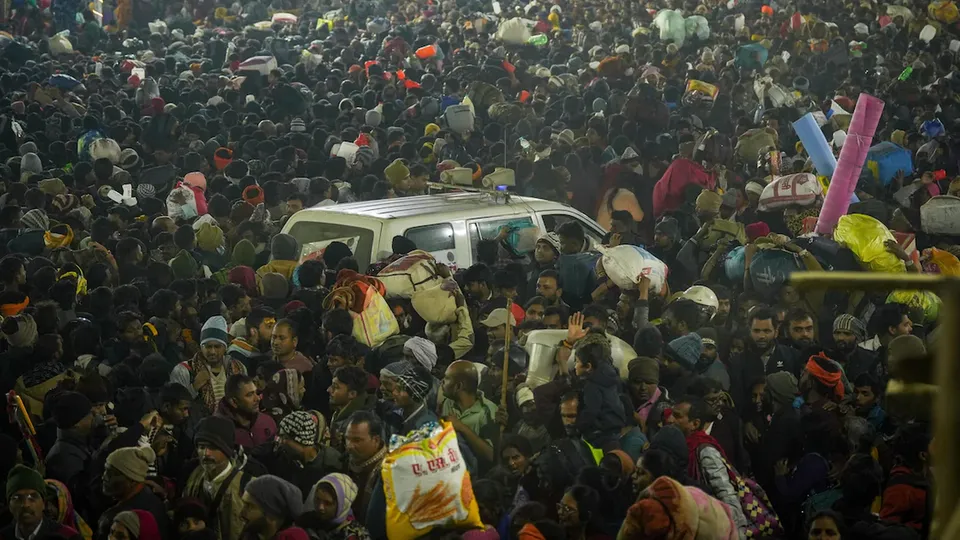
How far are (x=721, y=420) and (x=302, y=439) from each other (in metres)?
2.27

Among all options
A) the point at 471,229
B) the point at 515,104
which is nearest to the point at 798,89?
the point at 515,104

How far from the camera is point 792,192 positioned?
34.8ft

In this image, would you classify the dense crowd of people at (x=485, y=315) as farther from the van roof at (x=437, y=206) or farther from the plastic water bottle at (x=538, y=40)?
the plastic water bottle at (x=538, y=40)

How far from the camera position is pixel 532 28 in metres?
21.7

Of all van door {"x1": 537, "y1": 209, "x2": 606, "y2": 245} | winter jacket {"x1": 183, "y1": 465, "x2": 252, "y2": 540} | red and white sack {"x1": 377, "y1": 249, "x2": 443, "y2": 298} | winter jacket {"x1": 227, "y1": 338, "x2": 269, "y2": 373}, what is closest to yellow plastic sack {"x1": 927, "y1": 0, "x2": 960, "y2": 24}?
van door {"x1": 537, "y1": 209, "x2": 606, "y2": 245}

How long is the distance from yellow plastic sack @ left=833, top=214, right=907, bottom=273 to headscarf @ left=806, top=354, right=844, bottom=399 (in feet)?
6.51

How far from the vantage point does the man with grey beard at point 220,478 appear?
19.1 feet

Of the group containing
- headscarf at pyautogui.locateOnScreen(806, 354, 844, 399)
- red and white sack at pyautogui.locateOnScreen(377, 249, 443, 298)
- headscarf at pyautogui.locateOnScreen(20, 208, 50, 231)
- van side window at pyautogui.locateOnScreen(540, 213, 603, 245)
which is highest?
headscarf at pyautogui.locateOnScreen(806, 354, 844, 399)

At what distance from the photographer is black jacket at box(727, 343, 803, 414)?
23.8ft

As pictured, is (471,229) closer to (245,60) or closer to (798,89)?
(798,89)

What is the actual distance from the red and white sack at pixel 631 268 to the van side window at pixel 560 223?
146 cm

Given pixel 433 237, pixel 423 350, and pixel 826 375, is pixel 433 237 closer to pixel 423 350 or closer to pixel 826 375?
pixel 423 350

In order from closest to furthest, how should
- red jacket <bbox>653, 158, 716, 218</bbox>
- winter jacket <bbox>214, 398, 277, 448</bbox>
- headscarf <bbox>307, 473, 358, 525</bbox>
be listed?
headscarf <bbox>307, 473, 358, 525</bbox>
winter jacket <bbox>214, 398, 277, 448</bbox>
red jacket <bbox>653, 158, 716, 218</bbox>

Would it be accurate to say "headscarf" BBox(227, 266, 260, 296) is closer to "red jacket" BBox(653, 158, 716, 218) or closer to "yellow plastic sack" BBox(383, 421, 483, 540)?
Result: "yellow plastic sack" BBox(383, 421, 483, 540)
